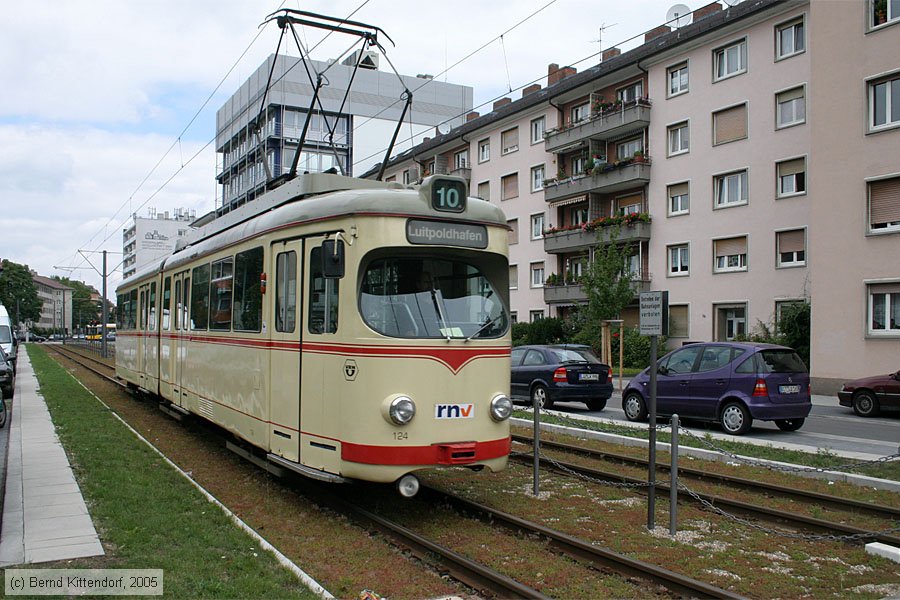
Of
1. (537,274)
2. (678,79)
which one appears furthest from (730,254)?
(537,274)

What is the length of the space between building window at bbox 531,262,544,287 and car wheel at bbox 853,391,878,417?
26705 mm

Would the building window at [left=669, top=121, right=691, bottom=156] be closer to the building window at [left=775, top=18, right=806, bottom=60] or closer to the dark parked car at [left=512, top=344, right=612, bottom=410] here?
the building window at [left=775, top=18, right=806, bottom=60]

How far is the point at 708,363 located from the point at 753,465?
13.4 ft

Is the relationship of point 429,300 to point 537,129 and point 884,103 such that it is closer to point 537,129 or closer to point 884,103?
point 884,103

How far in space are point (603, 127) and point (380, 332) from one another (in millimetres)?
34186

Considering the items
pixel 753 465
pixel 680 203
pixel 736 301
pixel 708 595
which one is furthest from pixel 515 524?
pixel 680 203

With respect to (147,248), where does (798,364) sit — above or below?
below

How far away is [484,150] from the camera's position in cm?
4972

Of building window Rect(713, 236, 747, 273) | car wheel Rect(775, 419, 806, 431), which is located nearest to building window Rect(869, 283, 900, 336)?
building window Rect(713, 236, 747, 273)

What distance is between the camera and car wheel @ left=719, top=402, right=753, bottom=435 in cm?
1355

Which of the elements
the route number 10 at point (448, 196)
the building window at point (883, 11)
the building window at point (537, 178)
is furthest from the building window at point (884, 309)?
the building window at point (537, 178)

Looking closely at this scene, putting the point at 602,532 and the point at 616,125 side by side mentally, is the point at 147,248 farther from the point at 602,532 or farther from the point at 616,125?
the point at 602,532

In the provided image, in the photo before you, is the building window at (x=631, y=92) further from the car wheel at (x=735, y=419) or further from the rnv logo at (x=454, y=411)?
the rnv logo at (x=454, y=411)

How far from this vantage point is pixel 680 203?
119 ft
